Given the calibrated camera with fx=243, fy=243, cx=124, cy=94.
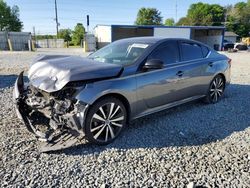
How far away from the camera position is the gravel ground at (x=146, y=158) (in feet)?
9.25

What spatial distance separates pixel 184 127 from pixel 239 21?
258 ft

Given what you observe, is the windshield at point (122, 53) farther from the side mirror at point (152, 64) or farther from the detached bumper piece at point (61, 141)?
the detached bumper piece at point (61, 141)

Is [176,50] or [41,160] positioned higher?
[176,50]

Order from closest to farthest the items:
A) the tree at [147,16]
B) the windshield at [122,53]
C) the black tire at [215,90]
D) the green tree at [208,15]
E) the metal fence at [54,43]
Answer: the windshield at [122,53] < the black tire at [215,90] < the metal fence at [54,43] < the green tree at [208,15] < the tree at [147,16]

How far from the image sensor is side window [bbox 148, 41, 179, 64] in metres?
4.31

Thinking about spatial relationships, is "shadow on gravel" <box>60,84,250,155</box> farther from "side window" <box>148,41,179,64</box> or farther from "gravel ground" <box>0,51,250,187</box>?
"side window" <box>148,41,179,64</box>

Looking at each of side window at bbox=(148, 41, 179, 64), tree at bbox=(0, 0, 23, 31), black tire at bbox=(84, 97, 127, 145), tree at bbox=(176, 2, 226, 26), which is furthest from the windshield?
tree at bbox=(176, 2, 226, 26)

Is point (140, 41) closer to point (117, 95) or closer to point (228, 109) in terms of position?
point (117, 95)

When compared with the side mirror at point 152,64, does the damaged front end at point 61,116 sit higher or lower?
lower

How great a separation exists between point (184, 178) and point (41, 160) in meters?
1.83

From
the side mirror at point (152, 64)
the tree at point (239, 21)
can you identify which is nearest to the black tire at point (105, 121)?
the side mirror at point (152, 64)

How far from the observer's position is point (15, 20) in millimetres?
62469

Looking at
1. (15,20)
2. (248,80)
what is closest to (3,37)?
(248,80)

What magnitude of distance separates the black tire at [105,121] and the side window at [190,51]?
1.92m
